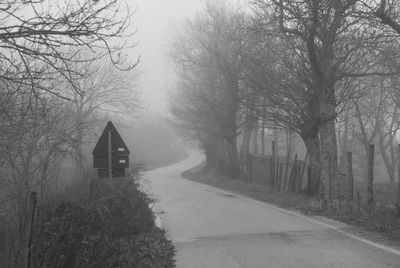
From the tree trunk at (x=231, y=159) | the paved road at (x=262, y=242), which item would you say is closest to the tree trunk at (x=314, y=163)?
the paved road at (x=262, y=242)

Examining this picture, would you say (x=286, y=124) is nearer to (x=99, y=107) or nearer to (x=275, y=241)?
(x=275, y=241)

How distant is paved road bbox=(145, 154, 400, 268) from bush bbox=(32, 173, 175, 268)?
0.55 metres

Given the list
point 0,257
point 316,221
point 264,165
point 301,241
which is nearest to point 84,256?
point 0,257

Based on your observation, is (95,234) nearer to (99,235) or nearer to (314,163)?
(99,235)

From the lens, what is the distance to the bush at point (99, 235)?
5723mm

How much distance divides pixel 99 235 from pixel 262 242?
152 inches

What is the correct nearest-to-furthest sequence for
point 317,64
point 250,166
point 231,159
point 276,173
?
point 317,64
point 276,173
point 250,166
point 231,159

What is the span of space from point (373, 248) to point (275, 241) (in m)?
1.82

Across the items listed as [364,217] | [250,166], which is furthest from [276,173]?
[364,217]

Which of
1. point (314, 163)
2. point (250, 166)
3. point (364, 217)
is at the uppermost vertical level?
point (314, 163)

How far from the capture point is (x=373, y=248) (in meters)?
8.46

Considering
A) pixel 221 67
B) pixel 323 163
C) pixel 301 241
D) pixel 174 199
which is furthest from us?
pixel 221 67

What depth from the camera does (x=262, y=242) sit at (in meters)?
9.44

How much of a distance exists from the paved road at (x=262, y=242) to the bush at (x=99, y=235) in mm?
553
